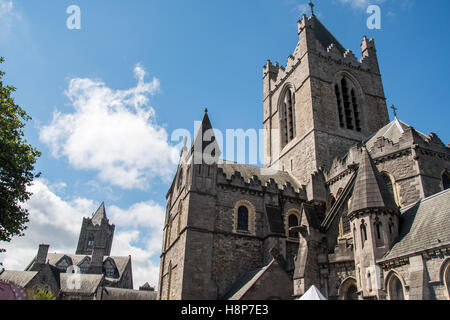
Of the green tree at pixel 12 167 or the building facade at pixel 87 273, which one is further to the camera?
the building facade at pixel 87 273

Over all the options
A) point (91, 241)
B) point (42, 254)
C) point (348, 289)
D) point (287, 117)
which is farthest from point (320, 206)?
point (91, 241)

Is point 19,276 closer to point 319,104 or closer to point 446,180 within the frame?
point 319,104

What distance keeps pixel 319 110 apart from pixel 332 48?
7.93 meters

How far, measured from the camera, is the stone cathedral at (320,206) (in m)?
14.5

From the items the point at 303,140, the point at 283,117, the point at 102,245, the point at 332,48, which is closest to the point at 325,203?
the point at 303,140

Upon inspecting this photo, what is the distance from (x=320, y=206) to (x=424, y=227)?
890 centimetres

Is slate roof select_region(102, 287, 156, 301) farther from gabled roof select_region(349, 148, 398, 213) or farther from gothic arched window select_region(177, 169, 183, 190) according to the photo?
gabled roof select_region(349, 148, 398, 213)

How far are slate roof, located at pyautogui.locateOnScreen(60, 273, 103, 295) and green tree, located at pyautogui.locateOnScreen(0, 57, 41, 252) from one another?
37.1m

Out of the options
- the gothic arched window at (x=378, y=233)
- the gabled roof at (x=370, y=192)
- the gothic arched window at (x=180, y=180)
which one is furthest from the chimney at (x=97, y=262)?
the gothic arched window at (x=378, y=233)

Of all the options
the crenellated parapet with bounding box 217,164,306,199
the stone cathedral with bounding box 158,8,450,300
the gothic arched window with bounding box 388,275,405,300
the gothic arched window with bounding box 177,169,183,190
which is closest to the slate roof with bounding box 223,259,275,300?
the stone cathedral with bounding box 158,8,450,300

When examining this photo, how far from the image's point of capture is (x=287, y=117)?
32469 mm

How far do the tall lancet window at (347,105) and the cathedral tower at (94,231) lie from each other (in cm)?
5603

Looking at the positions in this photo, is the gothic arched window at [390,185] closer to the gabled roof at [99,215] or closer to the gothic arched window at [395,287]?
the gothic arched window at [395,287]

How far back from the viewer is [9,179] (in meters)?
15.3
